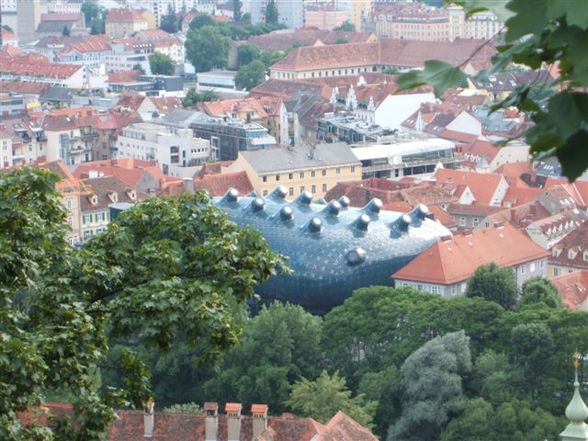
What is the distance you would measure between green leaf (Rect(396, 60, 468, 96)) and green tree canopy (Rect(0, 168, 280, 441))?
400cm

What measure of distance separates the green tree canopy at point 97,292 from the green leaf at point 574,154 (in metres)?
4.15

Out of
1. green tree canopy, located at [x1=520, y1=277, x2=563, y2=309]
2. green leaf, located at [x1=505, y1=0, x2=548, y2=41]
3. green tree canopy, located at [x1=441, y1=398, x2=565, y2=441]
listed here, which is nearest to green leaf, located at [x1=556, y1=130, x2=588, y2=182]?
green leaf, located at [x1=505, y1=0, x2=548, y2=41]

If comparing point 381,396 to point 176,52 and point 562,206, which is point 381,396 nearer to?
point 562,206

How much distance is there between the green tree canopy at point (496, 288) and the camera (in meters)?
37.6

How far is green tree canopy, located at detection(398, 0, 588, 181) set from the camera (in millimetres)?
3326

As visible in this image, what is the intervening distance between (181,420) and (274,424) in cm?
117

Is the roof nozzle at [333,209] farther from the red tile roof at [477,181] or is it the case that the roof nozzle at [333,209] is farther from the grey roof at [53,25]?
the grey roof at [53,25]

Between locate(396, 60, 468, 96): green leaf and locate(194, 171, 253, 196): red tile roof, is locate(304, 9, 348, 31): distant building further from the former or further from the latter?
locate(396, 60, 468, 96): green leaf

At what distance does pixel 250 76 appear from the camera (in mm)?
95312

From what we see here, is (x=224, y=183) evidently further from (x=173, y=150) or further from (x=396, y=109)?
(x=396, y=109)

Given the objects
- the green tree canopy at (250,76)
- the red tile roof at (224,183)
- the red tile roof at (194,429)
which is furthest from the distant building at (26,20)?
the red tile roof at (194,429)

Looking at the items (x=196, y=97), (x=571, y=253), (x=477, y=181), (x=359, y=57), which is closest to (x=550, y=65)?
(x=571, y=253)

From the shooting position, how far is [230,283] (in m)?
8.62

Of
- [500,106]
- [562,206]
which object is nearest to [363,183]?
[562,206]
